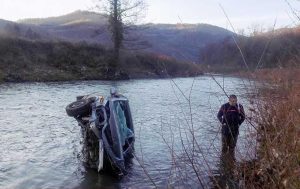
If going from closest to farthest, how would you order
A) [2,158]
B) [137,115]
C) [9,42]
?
[2,158] → [137,115] → [9,42]

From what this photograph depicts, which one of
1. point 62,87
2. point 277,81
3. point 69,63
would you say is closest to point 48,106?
point 62,87

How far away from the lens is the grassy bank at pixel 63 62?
32.2 m

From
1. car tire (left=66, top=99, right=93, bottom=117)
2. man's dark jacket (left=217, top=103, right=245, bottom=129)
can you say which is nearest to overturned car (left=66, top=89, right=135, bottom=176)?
car tire (left=66, top=99, right=93, bottom=117)

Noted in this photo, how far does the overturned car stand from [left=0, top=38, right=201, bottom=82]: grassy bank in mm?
19893

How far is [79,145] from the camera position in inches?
487

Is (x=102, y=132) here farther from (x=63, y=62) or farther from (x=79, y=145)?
(x=63, y=62)

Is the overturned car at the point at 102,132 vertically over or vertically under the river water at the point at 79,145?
over

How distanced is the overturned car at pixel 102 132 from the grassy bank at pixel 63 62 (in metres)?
19.9

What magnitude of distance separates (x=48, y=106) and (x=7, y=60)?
15097 mm

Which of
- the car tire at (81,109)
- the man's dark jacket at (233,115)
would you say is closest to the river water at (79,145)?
the man's dark jacket at (233,115)

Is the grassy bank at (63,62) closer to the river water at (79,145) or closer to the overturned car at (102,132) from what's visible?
the river water at (79,145)

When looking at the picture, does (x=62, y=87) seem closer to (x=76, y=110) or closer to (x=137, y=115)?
(x=137, y=115)

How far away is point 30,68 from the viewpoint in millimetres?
32906

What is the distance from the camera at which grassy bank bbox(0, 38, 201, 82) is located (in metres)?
32.2
